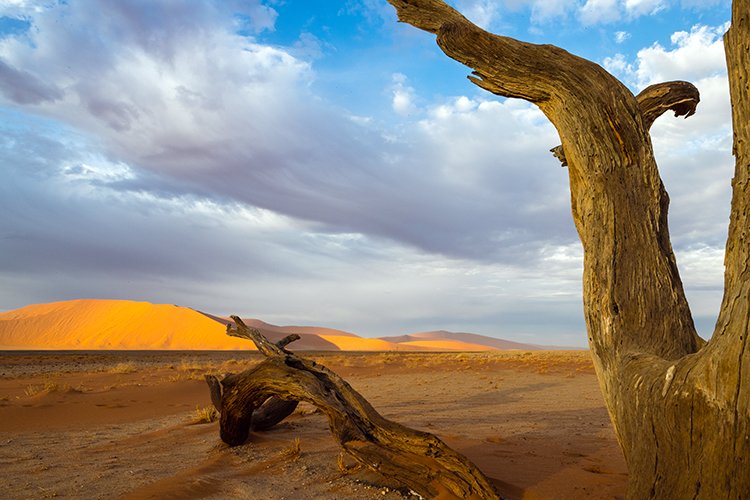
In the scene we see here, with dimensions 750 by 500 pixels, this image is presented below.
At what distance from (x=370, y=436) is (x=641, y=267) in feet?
9.13

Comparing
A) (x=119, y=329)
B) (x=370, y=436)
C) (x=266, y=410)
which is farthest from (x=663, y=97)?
(x=119, y=329)

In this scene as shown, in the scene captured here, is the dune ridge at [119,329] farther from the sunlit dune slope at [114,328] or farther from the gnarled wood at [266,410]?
the gnarled wood at [266,410]

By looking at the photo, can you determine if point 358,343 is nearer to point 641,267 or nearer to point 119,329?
point 119,329

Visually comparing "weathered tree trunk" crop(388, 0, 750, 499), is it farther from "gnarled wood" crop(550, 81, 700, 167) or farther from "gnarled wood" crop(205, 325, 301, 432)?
"gnarled wood" crop(205, 325, 301, 432)

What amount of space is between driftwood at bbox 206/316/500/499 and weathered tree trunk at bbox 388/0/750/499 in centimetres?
142

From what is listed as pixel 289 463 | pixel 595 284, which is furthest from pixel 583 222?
pixel 289 463

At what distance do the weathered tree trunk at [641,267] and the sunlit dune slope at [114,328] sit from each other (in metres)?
82.4

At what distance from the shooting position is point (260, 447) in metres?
6.82

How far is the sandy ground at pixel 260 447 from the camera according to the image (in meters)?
5.16

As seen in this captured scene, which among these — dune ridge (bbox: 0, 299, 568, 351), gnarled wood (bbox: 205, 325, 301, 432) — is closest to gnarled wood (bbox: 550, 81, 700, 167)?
gnarled wood (bbox: 205, 325, 301, 432)

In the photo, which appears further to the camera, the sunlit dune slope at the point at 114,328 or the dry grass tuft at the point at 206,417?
the sunlit dune slope at the point at 114,328

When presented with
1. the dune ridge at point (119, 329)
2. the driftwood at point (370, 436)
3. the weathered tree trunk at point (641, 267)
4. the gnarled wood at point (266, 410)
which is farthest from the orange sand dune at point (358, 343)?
the weathered tree trunk at point (641, 267)

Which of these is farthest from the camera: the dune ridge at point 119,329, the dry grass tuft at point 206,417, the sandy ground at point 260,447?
the dune ridge at point 119,329

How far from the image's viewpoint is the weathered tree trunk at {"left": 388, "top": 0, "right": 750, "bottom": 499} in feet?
9.34
